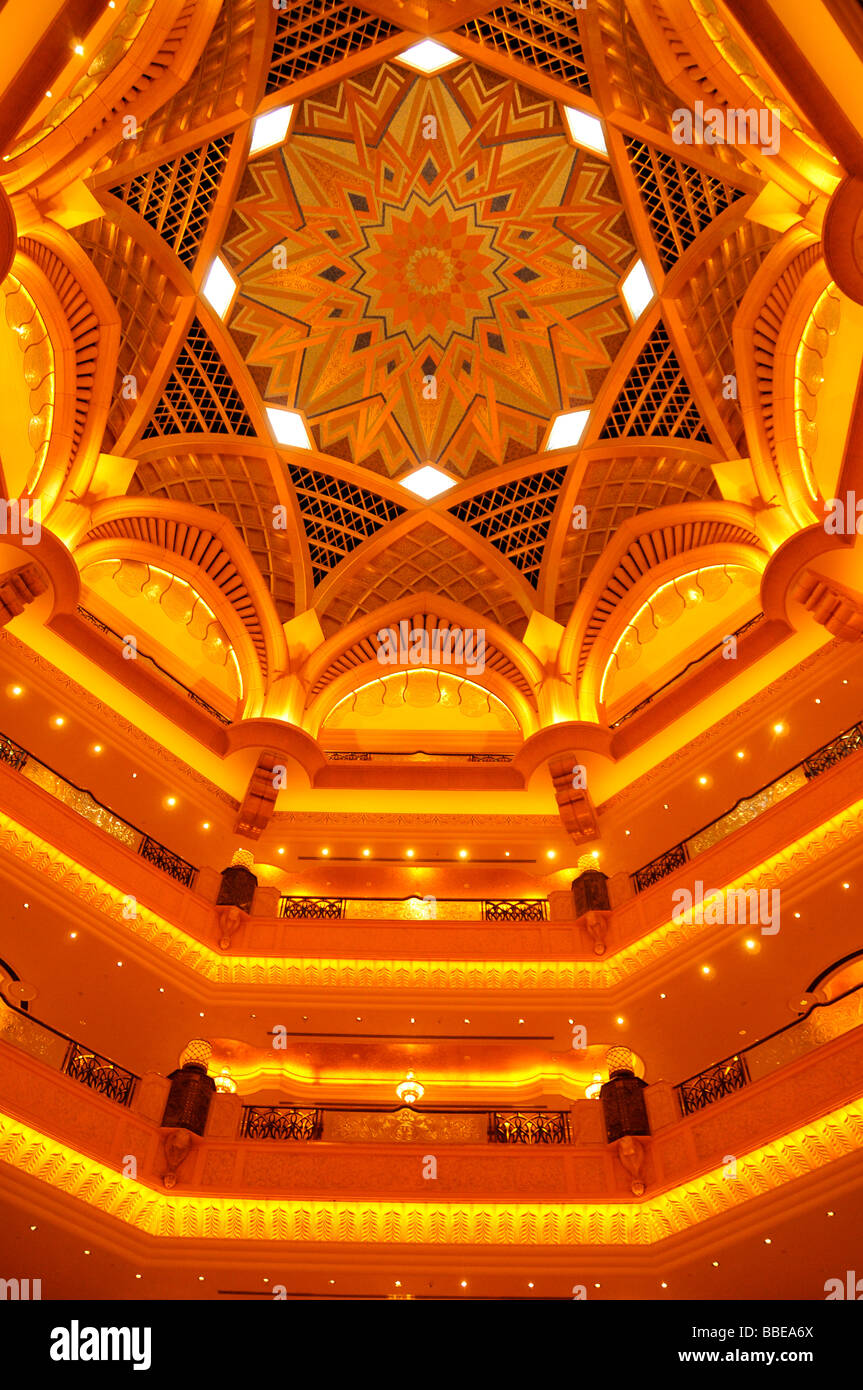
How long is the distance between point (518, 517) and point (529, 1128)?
9090 millimetres

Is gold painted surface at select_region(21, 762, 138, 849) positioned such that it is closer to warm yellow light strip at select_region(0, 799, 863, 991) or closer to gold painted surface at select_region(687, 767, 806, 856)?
warm yellow light strip at select_region(0, 799, 863, 991)

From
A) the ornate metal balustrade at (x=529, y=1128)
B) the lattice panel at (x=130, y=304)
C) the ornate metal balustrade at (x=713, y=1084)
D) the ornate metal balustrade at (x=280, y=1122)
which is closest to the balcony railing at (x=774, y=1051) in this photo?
the ornate metal balustrade at (x=713, y=1084)

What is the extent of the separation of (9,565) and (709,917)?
29.7 feet

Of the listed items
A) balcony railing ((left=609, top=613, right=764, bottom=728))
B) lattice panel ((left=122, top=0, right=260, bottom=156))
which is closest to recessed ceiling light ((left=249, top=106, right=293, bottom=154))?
lattice panel ((left=122, top=0, right=260, bottom=156))

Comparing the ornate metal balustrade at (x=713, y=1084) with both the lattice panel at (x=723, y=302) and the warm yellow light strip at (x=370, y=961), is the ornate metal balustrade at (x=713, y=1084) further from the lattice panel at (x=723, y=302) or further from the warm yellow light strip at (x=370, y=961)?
the lattice panel at (x=723, y=302)

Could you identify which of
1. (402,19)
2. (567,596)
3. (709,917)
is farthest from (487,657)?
(402,19)

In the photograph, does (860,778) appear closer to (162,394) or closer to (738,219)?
(738,219)

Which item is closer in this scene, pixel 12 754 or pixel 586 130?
pixel 12 754

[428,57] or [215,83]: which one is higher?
[428,57]

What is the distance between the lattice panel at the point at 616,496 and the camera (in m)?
15.9

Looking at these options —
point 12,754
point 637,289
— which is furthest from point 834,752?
point 12,754

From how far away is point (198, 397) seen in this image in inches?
625

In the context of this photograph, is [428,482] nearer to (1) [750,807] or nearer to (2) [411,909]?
(2) [411,909]

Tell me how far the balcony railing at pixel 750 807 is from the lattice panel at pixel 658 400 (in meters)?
5.02
